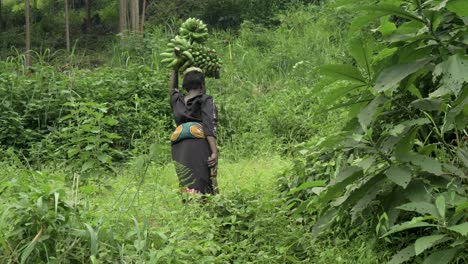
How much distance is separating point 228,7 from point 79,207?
13.7 m

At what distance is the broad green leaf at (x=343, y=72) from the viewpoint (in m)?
3.13

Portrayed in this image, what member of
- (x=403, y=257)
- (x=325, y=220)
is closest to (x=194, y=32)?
(x=325, y=220)

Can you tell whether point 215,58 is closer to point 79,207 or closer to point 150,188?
point 150,188

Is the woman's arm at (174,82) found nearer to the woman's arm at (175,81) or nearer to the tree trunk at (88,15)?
the woman's arm at (175,81)

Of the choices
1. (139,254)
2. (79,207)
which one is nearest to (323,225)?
(139,254)

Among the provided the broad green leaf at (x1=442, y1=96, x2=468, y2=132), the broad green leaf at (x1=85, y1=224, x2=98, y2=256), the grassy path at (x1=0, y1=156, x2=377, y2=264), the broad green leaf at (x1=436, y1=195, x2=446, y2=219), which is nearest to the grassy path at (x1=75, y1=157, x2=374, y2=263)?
the grassy path at (x1=0, y1=156, x2=377, y2=264)

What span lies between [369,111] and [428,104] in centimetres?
31

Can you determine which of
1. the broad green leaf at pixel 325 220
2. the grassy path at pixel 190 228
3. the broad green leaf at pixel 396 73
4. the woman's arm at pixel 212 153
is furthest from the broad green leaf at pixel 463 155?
the woman's arm at pixel 212 153

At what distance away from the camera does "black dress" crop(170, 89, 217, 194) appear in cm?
531

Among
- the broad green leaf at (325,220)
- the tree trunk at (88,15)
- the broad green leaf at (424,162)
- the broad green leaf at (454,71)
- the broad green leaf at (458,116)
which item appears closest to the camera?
the broad green leaf at (454,71)

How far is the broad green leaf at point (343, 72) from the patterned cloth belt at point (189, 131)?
234cm

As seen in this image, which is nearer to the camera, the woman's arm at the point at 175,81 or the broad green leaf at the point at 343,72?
the broad green leaf at the point at 343,72

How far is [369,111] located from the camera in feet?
9.95

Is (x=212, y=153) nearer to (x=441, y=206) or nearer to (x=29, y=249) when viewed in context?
(x=29, y=249)
